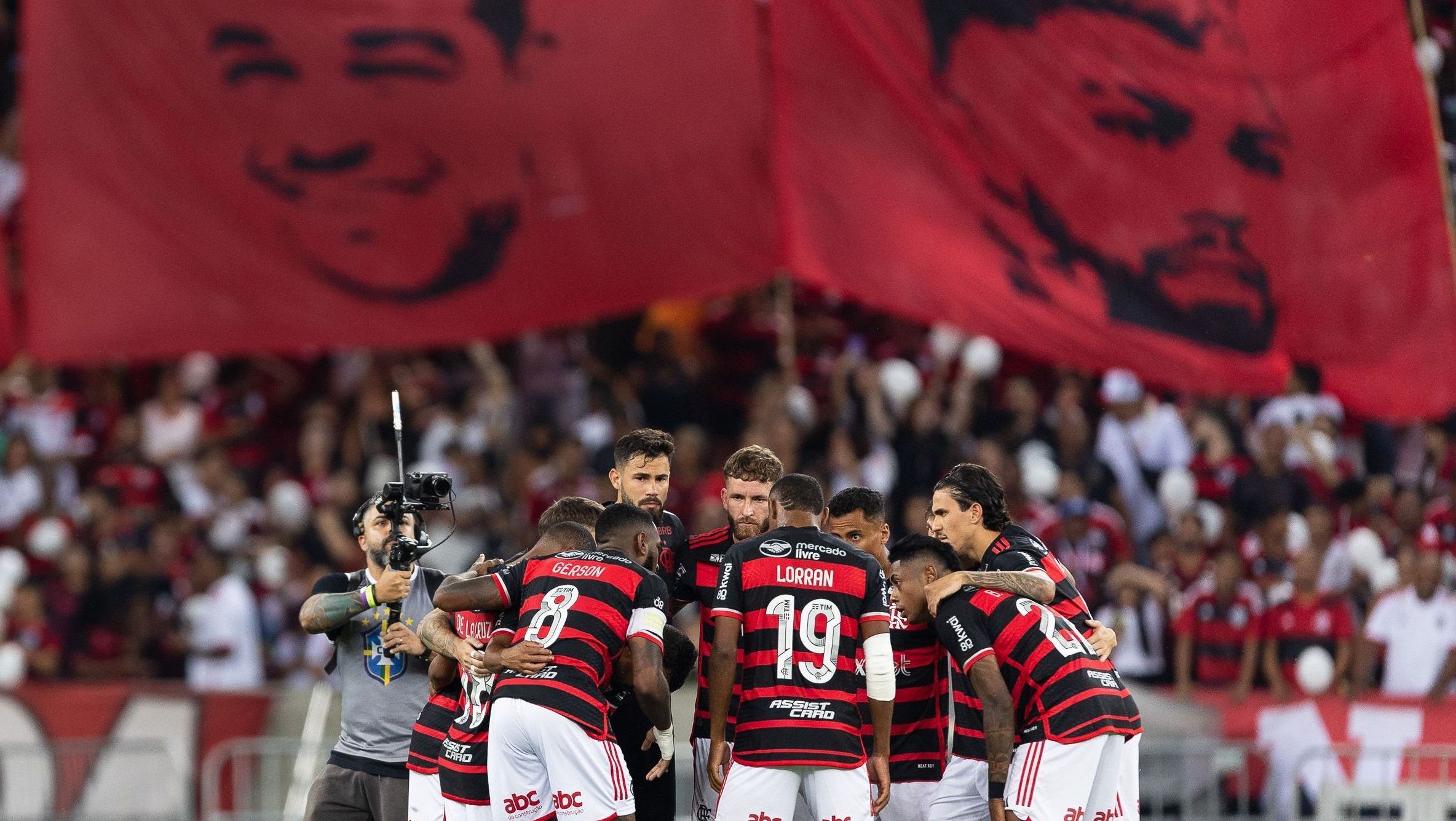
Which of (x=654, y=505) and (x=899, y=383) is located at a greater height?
(x=899, y=383)

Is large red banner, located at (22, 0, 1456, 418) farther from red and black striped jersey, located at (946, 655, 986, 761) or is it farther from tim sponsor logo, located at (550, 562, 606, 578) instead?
tim sponsor logo, located at (550, 562, 606, 578)

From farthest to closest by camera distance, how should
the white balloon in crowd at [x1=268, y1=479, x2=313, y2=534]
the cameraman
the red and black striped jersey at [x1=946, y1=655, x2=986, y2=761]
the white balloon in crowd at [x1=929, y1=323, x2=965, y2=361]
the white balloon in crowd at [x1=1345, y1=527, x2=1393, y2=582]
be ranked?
the white balloon in crowd at [x1=929, y1=323, x2=965, y2=361], the white balloon in crowd at [x1=268, y1=479, x2=313, y2=534], the white balloon in crowd at [x1=1345, y1=527, x2=1393, y2=582], the cameraman, the red and black striped jersey at [x1=946, y1=655, x2=986, y2=761]

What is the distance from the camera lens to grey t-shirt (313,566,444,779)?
10.4 meters

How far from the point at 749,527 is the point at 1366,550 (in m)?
7.46

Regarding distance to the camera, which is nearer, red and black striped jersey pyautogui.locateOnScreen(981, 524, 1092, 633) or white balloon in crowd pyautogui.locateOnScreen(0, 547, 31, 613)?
red and black striped jersey pyautogui.locateOnScreen(981, 524, 1092, 633)

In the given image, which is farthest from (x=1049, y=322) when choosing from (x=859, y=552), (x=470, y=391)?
(x=470, y=391)

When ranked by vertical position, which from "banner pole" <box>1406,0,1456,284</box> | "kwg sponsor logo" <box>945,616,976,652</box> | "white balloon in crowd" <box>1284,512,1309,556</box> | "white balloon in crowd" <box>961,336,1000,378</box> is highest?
"banner pole" <box>1406,0,1456,284</box>

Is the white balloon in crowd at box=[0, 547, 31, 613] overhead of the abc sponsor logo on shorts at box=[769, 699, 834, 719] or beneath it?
overhead

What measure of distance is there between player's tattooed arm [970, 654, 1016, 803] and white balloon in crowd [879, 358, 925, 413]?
29.1 feet

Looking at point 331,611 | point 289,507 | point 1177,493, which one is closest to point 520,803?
Result: point 331,611

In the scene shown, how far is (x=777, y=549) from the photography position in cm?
970

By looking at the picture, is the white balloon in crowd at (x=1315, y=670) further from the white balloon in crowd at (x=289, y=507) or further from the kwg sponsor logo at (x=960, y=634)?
the white balloon in crowd at (x=289, y=507)

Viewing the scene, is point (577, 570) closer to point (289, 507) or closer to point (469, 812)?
point (469, 812)

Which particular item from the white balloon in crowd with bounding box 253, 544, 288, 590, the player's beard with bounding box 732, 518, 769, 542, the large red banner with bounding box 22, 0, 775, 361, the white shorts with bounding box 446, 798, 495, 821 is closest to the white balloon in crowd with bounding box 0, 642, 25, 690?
the white balloon in crowd with bounding box 253, 544, 288, 590
